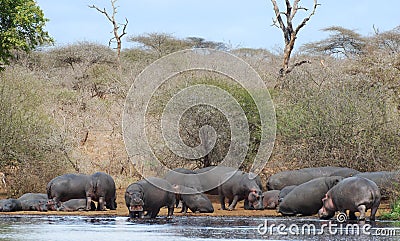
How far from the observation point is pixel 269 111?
24406 mm

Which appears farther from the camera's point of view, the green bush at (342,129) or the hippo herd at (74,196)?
the green bush at (342,129)

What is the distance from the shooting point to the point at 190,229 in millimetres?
14258

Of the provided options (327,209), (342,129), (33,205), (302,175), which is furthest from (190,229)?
(342,129)

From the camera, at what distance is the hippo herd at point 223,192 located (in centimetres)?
1570

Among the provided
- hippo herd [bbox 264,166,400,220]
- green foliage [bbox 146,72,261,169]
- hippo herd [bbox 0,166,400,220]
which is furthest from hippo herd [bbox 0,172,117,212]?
green foliage [bbox 146,72,261,169]

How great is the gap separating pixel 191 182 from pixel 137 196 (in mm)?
4429

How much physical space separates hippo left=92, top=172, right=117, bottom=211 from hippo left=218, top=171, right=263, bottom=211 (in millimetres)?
2692

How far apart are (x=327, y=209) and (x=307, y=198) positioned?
1392 mm

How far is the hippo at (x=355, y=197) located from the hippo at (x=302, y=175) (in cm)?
436

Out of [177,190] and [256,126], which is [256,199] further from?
[256,126]

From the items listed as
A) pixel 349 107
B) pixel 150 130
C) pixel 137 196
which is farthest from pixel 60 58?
pixel 137 196

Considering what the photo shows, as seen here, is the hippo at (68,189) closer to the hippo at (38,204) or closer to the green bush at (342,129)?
the hippo at (38,204)

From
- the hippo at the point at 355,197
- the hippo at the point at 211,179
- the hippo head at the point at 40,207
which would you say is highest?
the hippo at the point at 355,197

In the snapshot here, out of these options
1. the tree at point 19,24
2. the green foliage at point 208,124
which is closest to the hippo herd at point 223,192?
the green foliage at point 208,124
